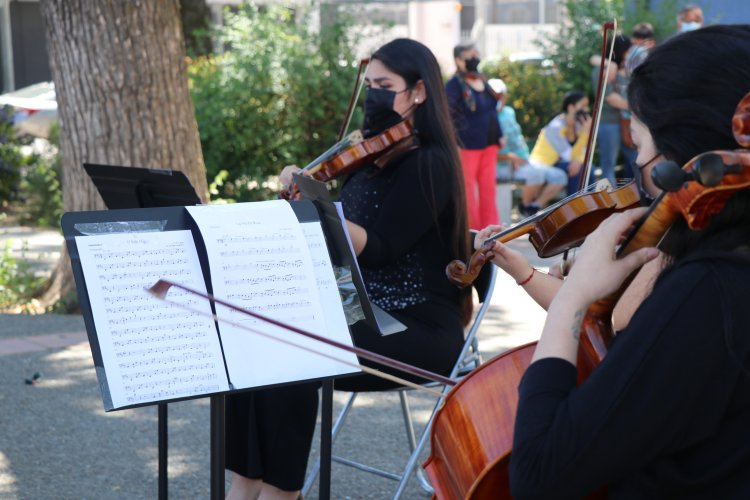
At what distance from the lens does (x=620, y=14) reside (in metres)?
10.6

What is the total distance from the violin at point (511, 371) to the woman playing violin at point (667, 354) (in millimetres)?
38

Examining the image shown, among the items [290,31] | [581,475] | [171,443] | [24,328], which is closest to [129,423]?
[171,443]

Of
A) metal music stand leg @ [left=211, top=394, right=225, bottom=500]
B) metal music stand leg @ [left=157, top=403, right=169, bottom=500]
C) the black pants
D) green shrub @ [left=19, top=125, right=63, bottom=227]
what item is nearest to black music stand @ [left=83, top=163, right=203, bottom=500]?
metal music stand leg @ [left=157, top=403, right=169, bottom=500]

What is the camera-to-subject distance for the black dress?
2.68 metres

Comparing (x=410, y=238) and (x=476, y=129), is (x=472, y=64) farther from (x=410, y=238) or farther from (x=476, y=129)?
(x=410, y=238)

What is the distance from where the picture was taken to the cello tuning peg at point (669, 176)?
1293 mm

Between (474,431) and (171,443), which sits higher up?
(474,431)

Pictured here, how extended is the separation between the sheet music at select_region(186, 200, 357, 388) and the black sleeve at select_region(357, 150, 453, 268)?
836 mm

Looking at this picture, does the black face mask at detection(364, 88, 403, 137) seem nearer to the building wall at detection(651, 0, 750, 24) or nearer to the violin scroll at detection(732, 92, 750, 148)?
the violin scroll at detection(732, 92, 750, 148)

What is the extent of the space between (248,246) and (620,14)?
9321 millimetres

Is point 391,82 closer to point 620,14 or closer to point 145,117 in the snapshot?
point 145,117

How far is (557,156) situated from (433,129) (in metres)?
6.14

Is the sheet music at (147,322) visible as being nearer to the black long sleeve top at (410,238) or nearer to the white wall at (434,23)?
the black long sleeve top at (410,238)

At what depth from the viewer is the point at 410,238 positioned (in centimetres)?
296
